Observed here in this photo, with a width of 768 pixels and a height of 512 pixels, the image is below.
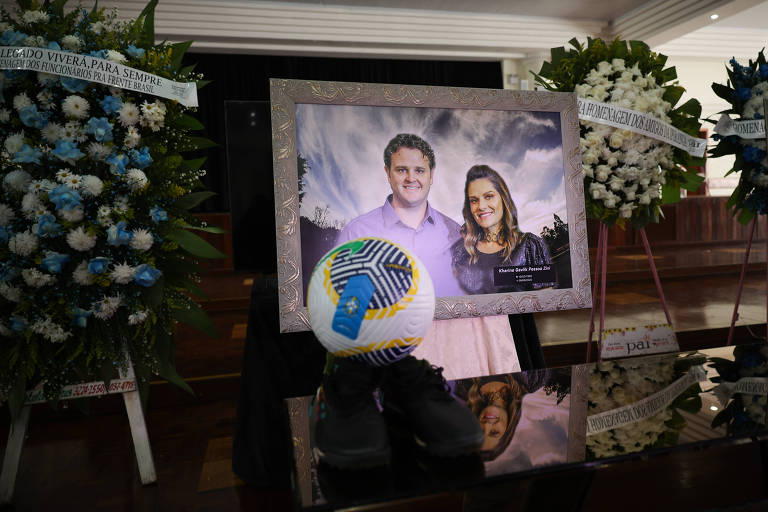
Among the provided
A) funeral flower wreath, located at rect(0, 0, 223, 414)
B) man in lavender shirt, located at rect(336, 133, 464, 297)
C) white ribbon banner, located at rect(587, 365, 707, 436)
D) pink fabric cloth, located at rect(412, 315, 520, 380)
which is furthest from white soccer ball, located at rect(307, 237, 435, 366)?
funeral flower wreath, located at rect(0, 0, 223, 414)


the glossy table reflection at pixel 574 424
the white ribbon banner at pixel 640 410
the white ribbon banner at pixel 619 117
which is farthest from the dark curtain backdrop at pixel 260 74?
the white ribbon banner at pixel 640 410

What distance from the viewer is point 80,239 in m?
1.24

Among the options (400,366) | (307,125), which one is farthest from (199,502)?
(307,125)

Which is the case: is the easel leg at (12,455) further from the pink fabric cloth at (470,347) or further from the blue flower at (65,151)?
the pink fabric cloth at (470,347)

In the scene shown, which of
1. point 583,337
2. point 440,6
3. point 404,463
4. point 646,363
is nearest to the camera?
point 404,463

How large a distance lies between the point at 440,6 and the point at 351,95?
20.4ft

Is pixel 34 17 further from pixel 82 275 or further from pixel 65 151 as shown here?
pixel 82 275

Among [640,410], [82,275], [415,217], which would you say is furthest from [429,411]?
[82,275]

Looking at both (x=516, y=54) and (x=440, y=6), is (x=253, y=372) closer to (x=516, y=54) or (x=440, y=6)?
(x=440, y=6)

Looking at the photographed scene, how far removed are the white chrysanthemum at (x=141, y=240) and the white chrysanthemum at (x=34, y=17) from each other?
60 centimetres

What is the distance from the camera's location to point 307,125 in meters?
1.22

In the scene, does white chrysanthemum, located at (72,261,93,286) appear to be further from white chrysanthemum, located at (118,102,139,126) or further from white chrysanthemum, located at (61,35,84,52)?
white chrysanthemum, located at (61,35,84,52)

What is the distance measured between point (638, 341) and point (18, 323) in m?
1.69

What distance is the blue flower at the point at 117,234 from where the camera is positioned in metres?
1.25
